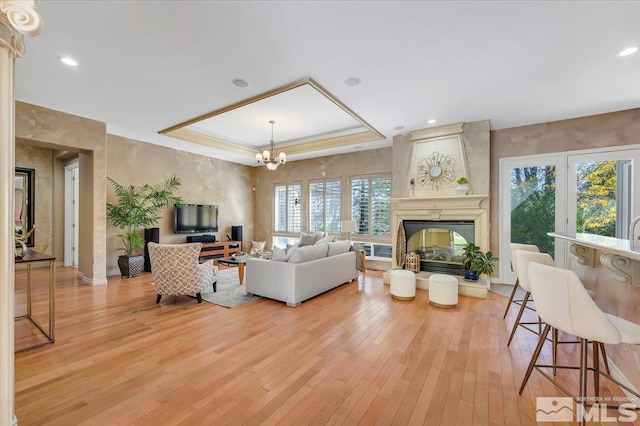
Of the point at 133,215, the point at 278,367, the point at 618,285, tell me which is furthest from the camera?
the point at 133,215

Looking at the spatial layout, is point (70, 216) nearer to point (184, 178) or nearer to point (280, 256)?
point (184, 178)

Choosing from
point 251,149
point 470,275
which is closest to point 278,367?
point 470,275

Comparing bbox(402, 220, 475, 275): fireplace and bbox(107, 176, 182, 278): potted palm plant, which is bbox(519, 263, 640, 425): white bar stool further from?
bbox(107, 176, 182, 278): potted palm plant

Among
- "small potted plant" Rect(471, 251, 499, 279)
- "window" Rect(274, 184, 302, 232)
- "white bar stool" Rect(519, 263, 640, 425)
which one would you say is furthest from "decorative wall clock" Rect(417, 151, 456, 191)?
"window" Rect(274, 184, 302, 232)

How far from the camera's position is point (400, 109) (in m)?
4.23

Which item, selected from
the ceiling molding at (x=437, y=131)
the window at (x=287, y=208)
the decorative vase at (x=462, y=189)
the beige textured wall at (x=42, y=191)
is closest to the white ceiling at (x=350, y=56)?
the ceiling molding at (x=437, y=131)

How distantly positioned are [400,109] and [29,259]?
4931 millimetres

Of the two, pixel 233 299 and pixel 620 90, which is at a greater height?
pixel 620 90

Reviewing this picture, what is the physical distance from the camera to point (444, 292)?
3787 mm

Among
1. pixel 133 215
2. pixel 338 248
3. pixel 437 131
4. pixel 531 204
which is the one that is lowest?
pixel 338 248

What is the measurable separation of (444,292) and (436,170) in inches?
95.3

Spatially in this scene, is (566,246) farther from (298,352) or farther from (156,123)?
(156,123)

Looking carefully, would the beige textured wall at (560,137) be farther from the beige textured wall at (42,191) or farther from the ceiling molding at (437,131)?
the beige textured wall at (42,191)

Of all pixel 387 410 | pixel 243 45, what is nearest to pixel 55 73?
pixel 243 45
